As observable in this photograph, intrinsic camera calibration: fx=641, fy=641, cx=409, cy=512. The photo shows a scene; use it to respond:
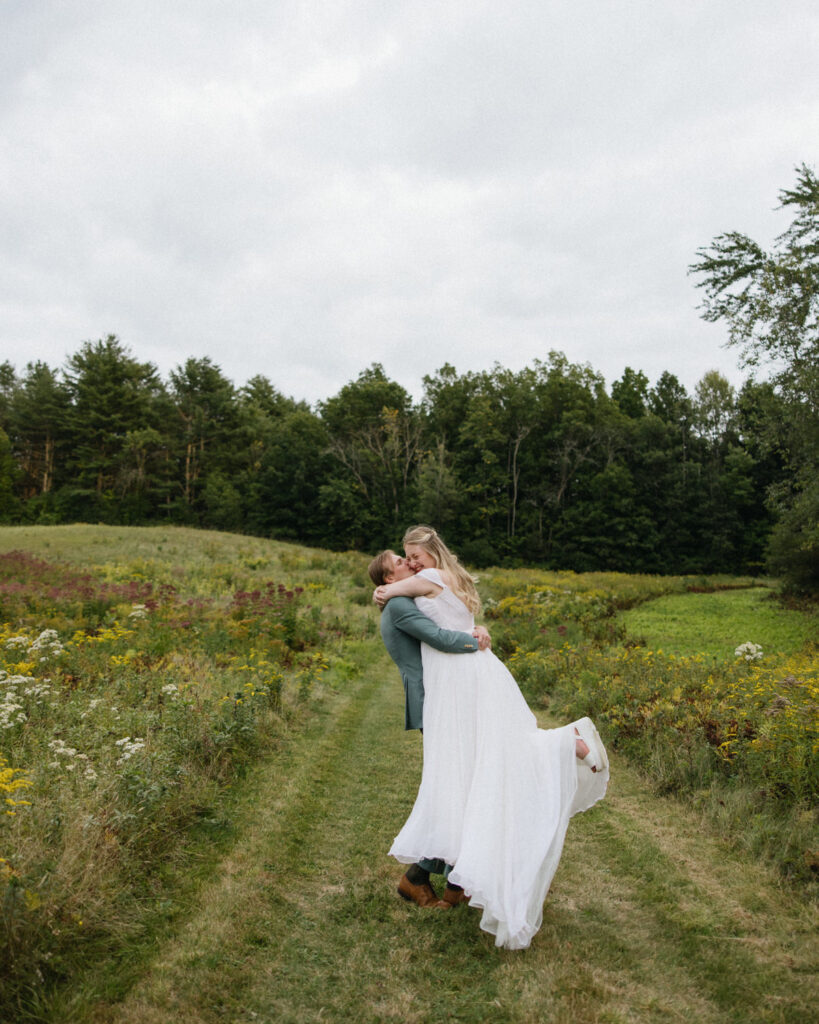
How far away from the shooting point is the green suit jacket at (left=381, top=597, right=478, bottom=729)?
3.74 meters

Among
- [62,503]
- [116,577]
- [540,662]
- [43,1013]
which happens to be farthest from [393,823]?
[62,503]

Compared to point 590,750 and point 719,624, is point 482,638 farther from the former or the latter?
point 719,624

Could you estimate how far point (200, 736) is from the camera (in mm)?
5520

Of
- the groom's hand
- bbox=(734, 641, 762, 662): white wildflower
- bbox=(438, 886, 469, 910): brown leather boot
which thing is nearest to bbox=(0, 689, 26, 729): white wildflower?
bbox=(438, 886, 469, 910): brown leather boot

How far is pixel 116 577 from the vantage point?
15859 mm

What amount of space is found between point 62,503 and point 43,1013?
52.6 metres

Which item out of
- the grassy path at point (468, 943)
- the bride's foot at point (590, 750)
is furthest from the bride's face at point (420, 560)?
the grassy path at point (468, 943)

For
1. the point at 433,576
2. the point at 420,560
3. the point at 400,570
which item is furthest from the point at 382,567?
the point at 433,576

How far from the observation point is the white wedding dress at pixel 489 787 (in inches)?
128

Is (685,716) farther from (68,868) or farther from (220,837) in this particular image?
(68,868)

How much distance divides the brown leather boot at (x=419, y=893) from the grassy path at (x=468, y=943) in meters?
0.07

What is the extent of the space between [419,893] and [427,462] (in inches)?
1637

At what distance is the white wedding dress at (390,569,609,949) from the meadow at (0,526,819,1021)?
1.05 meters

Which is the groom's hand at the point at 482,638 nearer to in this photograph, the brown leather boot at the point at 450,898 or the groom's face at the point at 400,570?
the groom's face at the point at 400,570
